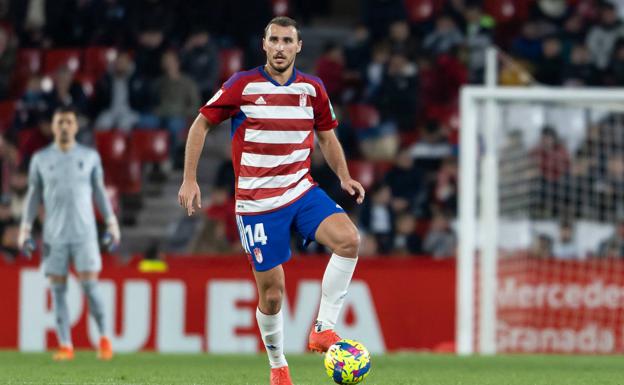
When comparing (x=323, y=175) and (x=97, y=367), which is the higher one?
(x=323, y=175)

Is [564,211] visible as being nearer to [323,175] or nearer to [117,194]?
[323,175]

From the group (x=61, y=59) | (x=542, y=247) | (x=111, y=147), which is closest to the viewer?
(x=542, y=247)

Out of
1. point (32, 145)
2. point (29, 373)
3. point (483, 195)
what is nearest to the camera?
point (29, 373)

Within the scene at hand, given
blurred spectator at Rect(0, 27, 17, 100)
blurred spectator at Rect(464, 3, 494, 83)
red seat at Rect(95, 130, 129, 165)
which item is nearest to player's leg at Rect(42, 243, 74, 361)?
red seat at Rect(95, 130, 129, 165)

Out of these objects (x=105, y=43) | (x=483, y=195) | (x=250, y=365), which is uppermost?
(x=105, y=43)

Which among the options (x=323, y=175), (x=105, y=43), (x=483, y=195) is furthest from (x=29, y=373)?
(x=105, y=43)

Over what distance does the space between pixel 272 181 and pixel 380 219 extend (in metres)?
7.75

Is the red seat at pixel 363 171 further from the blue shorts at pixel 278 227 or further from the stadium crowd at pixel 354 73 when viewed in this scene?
the blue shorts at pixel 278 227

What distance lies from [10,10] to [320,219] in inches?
524

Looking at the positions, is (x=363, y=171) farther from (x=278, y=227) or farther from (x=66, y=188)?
(x=278, y=227)

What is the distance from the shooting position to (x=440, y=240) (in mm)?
14523

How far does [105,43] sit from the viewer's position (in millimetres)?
18266

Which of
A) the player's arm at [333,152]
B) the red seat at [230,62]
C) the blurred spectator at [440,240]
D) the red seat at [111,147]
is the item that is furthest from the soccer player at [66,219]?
the red seat at [230,62]

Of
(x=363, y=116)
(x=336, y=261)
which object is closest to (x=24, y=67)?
(x=363, y=116)
